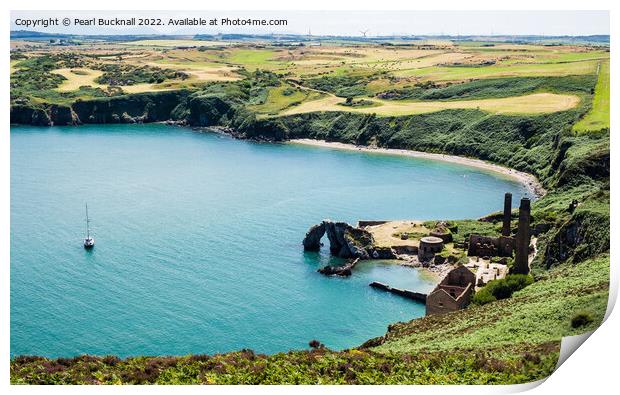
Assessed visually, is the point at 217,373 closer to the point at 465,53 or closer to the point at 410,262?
the point at 410,262

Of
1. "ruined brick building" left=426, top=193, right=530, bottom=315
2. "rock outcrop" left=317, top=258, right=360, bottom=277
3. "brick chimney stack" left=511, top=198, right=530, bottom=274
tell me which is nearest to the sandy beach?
"ruined brick building" left=426, top=193, right=530, bottom=315

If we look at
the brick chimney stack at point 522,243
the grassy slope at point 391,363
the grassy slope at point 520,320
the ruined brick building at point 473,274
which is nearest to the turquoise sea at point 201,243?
the ruined brick building at point 473,274

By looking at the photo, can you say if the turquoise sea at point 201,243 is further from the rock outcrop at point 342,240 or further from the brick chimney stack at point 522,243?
the brick chimney stack at point 522,243

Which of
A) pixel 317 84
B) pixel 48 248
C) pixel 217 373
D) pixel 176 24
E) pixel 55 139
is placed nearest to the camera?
pixel 217 373

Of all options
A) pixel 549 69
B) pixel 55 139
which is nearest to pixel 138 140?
pixel 55 139

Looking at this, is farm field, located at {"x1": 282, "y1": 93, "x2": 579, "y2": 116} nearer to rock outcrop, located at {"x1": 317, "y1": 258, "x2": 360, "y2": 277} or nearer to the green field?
the green field

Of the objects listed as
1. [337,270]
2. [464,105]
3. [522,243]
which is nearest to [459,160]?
[464,105]

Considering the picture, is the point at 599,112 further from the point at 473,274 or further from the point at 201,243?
the point at 473,274
